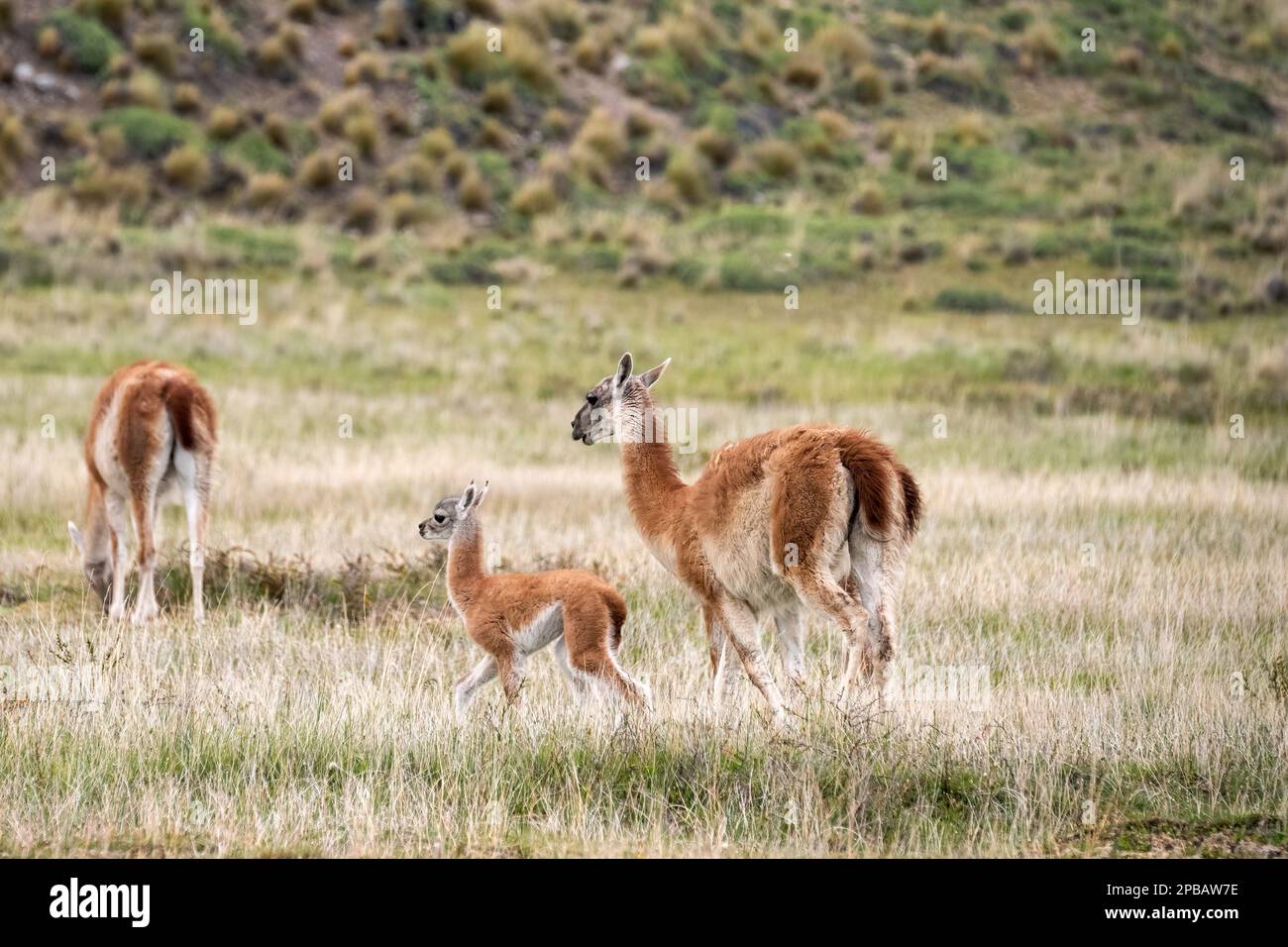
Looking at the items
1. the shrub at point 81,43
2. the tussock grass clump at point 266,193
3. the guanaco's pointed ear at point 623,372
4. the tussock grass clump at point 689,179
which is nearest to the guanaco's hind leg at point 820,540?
the guanaco's pointed ear at point 623,372

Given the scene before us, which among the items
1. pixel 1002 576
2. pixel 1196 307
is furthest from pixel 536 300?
pixel 1002 576

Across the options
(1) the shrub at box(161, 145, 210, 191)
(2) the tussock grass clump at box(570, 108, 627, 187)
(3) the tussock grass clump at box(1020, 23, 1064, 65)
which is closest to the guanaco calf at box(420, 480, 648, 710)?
(1) the shrub at box(161, 145, 210, 191)

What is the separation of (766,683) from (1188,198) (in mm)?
28511

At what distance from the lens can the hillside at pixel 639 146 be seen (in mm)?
30500

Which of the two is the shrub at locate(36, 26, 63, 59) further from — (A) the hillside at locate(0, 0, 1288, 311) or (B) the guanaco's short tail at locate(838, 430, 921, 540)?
(B) the guanaco's short tail at locate(838, 430, 921, 540)

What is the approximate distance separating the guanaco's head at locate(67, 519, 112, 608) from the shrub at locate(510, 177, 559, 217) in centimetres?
2259

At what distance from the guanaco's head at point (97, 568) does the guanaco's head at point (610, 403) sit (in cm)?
429

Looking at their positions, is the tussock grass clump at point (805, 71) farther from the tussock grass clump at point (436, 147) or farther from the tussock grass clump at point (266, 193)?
the tussock grass clump at point (266, 193)

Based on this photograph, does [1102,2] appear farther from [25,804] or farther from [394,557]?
[25,804]

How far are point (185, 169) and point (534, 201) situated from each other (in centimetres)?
685

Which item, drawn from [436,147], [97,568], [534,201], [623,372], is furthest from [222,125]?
[623,372]

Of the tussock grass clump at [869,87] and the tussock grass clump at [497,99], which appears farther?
the tussock grass clump at [869,87]

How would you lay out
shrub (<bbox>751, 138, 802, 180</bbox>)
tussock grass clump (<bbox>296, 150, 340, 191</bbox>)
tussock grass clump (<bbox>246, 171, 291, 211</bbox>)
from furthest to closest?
1. shrub (<bbox>751, 138, 802, 180</bbox>)
2. tussock grass clump (<bbox>296, 150, 340, 191</bbox>)
3. tussock grass clump (<bbox>246, 171, 291, 211</bbox>)

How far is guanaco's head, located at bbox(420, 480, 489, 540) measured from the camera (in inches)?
361
